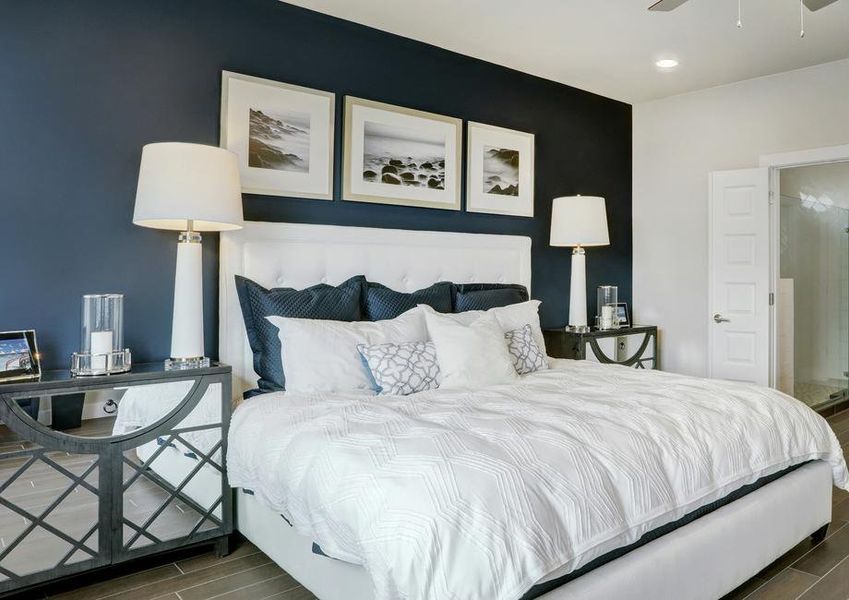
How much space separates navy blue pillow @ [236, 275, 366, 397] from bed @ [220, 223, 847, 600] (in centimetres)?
13

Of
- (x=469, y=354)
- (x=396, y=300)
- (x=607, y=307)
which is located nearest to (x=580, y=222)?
(x=607, y=307)

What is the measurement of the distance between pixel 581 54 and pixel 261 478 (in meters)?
3.42

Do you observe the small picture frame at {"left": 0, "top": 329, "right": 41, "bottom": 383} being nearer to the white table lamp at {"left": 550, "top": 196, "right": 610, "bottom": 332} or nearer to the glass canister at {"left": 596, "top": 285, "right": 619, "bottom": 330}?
the white table lamp at {"left": 550, "top": 196, "right": 610, "bottom": 332}

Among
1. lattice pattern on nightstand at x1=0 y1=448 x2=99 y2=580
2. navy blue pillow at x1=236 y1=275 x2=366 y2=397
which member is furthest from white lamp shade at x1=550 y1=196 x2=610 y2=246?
lattice pattern on nightstand at x1=0 y1=448 x2=99 y2=580

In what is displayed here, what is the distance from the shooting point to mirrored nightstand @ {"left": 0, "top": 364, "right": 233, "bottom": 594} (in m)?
2.12

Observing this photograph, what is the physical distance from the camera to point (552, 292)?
4648 mm

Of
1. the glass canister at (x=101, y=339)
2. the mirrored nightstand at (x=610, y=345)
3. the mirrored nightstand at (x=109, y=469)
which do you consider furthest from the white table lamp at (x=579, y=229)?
the glass canister at (x=101, y=339)

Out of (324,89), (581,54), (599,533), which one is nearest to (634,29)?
(581,54)

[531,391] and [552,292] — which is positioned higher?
[552,292]

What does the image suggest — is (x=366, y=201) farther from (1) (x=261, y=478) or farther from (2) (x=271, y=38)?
(1) (x=261, y=478)

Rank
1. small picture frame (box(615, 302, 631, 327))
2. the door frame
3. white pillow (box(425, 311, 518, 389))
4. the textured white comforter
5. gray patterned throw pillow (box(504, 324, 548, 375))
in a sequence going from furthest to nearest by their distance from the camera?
small picture frame (box(615, 302, 631, 327)) < the door frame < gray patterned throw pillow (box(504, 324, 548, 375)) < white pillow (box(425, 311, 518, 389)) < the textured white comforter

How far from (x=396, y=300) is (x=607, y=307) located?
83.3 inches

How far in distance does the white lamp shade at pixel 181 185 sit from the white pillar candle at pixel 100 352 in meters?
0.52

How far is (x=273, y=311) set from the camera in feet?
9.43
